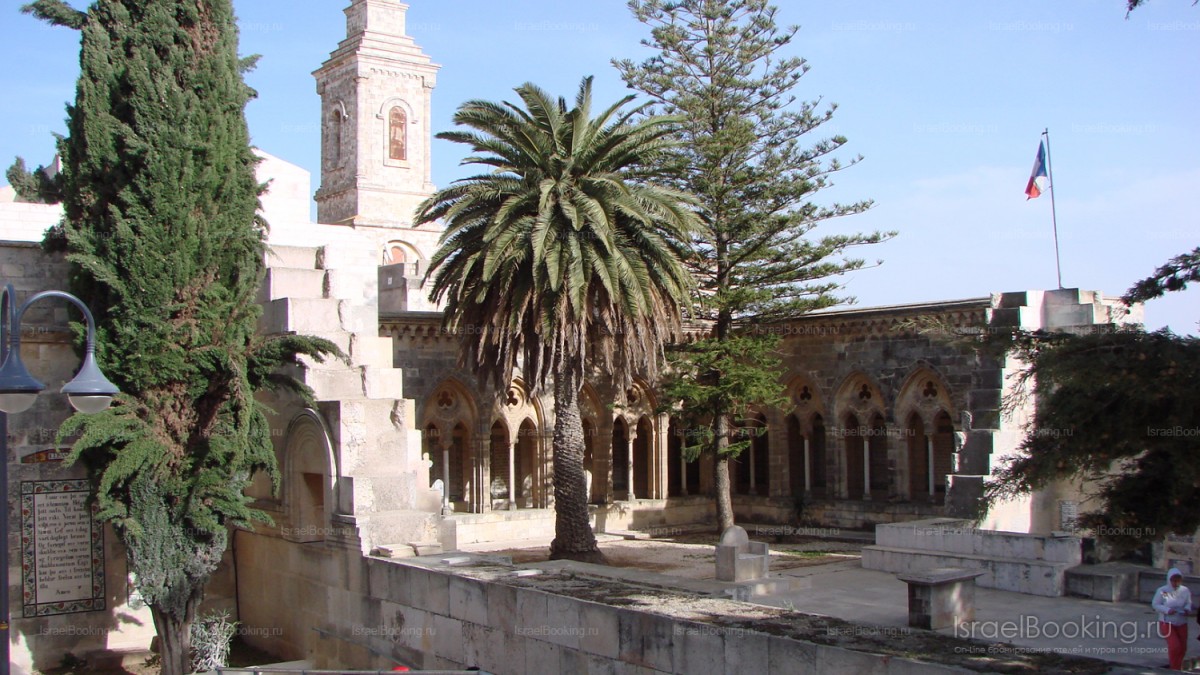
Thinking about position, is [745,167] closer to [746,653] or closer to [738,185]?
[738,185]

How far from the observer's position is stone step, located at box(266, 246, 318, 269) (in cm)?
1532

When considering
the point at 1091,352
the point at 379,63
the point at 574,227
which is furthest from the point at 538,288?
the point at 379,63

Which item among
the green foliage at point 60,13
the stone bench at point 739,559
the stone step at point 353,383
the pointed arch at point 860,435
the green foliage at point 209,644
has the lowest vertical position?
the green foliage at point 209,644

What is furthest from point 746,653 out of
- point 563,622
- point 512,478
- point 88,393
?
point 512,478

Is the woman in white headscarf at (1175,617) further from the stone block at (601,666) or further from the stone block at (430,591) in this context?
Result: the stone block at (430,591)

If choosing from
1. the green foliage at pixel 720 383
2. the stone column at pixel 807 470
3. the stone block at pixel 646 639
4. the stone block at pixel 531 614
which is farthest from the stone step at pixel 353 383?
the stone column at pixel 807 470

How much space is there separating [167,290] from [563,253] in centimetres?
602

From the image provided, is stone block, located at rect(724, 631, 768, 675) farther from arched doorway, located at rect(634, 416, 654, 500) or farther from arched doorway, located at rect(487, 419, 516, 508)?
arched doorway, located at rect(634, 416, 654, 500)

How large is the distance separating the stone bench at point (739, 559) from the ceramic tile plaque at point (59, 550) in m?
7.83

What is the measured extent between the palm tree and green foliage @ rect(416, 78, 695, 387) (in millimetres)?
21

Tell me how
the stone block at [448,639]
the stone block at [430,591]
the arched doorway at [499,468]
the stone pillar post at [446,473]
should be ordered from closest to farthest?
the stone block at [448,639]
the stone block at [430,591]
the stone pillar post at [446,473]
the arched doorway at [499,468]

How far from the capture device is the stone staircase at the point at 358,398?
43.3ft

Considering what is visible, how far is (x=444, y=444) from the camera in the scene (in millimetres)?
21297

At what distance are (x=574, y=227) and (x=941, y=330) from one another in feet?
31.8
